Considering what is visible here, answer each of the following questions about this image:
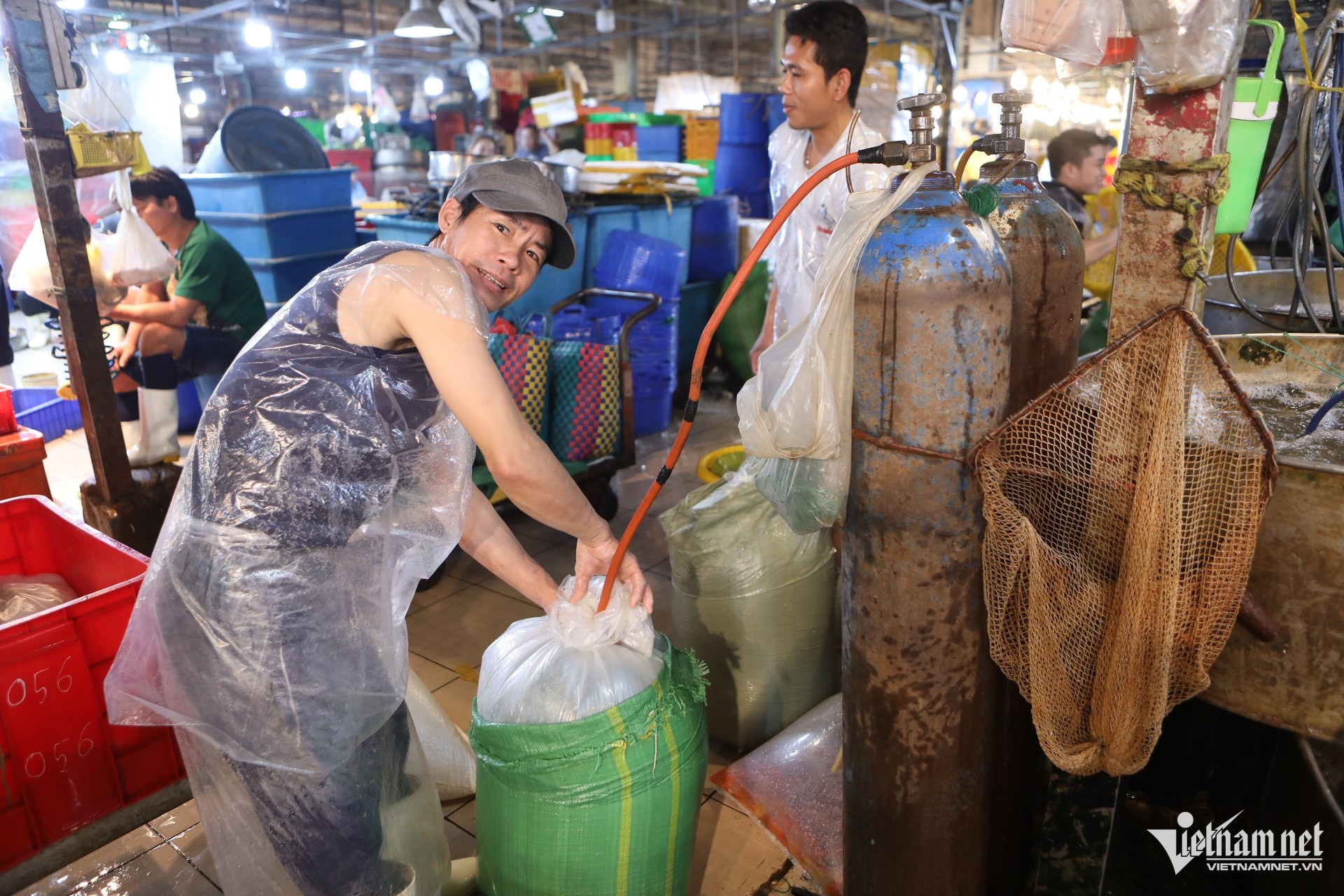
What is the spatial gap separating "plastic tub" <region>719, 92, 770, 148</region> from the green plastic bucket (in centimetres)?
572

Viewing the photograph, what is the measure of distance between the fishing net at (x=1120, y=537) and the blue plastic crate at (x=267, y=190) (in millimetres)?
5091

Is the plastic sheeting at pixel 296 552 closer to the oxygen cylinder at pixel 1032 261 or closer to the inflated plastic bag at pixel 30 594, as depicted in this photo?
the inflated plastic bag at pixel 30 594

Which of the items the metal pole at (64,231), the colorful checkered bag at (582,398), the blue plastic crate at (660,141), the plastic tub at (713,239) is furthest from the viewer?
the blue plastic crate at (660,141)

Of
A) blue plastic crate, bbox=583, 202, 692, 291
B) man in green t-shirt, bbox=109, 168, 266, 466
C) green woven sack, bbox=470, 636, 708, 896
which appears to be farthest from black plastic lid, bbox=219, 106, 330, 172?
green woven sack, bbox=470, 636, 708, 896

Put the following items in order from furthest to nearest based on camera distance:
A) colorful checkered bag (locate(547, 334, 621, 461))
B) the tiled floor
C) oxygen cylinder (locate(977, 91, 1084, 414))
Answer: colorful checkered bag (locate(547, 334, 621, 461))
the tiled floor
oxygen cylinder (locate(977, 91, 1084, 414))

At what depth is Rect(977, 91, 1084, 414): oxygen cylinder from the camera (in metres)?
1.74

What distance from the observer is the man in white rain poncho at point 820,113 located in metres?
3.05

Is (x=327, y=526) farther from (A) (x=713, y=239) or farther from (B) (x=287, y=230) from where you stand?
(A) (x=713, y=239)

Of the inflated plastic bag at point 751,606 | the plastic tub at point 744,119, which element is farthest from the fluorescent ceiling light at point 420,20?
the inflated plastic bag at point 751,606

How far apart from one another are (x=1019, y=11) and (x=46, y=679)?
2627 mm

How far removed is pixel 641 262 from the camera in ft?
16.9

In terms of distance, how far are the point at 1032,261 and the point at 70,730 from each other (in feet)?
7.99

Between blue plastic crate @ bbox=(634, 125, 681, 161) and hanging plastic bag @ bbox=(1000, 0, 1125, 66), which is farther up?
hanging plastic bag @ bbox=(1000, 0, 1125, 66)

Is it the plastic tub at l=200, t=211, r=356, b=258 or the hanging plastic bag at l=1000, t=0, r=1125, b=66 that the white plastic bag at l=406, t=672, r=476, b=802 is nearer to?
the hanging plastic bag at l=1000, t=0, r=1125, b=66
